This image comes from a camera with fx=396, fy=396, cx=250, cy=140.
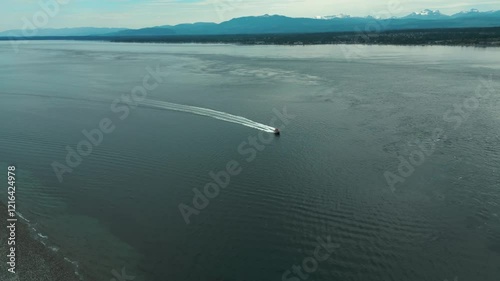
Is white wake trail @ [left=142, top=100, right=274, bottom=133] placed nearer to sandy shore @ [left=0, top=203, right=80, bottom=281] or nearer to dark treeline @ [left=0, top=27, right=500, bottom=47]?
sandy shore @ [left=0, top=203, right=80, bottom=281]

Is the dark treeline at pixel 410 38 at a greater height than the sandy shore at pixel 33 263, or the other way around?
the dark treeline at pixel 410 38

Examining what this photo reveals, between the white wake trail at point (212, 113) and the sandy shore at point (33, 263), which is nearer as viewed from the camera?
the sandy shore at point (33, 263)

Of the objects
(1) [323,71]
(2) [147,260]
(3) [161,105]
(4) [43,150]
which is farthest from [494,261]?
(1) [323,71]

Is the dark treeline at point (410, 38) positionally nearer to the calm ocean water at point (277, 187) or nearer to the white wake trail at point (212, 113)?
the calm ocean water at point (277, 187)

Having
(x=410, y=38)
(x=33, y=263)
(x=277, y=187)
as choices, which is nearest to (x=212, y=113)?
(x=277, y=187)

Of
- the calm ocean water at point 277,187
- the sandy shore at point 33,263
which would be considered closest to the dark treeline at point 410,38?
the calm ocean water at point 277,187

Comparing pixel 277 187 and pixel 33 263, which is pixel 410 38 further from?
pixel 33 263

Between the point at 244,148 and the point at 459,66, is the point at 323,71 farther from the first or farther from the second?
the point at 244,148
